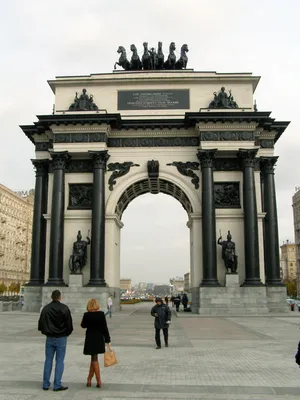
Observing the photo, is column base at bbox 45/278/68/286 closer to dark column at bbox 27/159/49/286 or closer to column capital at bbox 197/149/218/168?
dark column at bbox 27/159/49/286

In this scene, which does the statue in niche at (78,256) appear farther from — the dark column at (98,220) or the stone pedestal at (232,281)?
the stone pedestal at (232,281)

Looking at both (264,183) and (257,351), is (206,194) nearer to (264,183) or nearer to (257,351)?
(264,183)

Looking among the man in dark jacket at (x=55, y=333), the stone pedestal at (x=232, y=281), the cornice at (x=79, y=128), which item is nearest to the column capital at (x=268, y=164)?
the stone pedestal at (x=232, y=281)

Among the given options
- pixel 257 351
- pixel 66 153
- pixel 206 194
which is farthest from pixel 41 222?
pixel 257 351

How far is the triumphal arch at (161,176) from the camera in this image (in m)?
33.6

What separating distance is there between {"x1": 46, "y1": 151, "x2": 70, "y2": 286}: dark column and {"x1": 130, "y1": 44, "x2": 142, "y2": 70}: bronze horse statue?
10.6 metres

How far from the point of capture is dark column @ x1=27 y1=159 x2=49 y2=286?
119 ft

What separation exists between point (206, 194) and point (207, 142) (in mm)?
3986

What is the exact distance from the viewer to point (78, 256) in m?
33.8

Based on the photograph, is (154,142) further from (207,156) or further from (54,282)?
(54,282)

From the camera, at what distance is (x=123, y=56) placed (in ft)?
133

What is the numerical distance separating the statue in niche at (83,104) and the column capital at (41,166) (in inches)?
187

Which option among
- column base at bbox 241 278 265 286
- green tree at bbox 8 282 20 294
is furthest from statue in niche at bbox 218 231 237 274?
green tree at bbox 8 282 20 294

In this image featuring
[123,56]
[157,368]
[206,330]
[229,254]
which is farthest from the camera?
[123,56]
